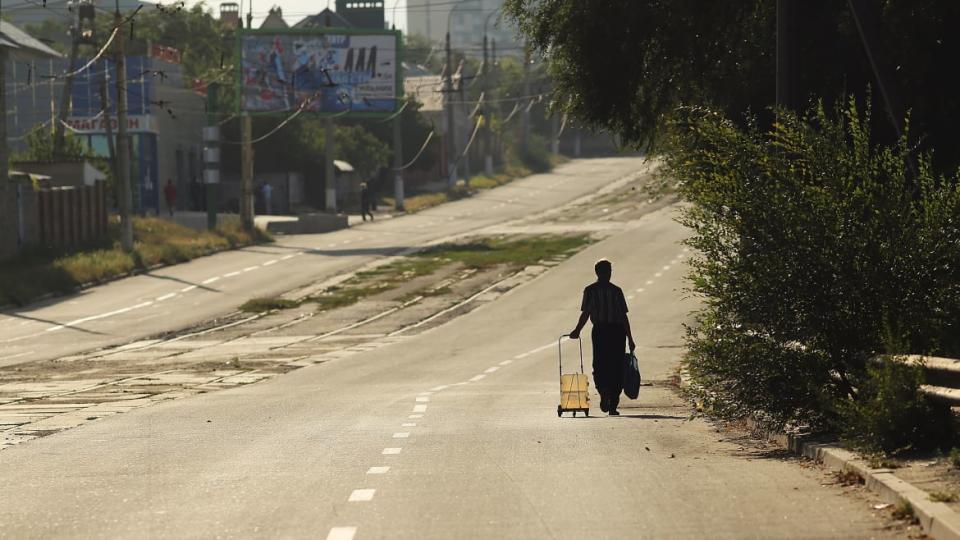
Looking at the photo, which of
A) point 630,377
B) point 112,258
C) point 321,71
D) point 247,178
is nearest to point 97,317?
point 112,258

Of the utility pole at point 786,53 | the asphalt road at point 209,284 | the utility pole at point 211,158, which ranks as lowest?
the asphalt road at point 209,284

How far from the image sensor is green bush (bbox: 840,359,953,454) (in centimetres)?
1132

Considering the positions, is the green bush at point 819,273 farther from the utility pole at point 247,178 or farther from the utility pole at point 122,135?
the utility pole at point 247,178

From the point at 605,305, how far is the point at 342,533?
8.36 metres

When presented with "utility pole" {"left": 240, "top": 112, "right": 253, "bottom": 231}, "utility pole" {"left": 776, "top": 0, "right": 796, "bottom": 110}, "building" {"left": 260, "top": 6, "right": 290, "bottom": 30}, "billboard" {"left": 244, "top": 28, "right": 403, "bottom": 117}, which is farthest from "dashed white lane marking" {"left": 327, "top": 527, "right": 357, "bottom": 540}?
"building" {"left": 260, "top": 6, "right": 290, "bottom": 30}

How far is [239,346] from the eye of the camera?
32.5 meters

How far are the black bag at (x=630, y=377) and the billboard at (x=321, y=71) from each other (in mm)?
53214

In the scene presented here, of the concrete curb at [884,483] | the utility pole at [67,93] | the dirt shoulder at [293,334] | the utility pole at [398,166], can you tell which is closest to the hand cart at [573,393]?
the concrete curb at [884,483]

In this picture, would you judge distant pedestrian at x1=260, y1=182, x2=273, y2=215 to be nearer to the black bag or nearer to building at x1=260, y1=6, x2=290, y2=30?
building at x1=260, y1=6, x2=290, y2=30

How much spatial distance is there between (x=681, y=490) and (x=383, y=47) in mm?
61066

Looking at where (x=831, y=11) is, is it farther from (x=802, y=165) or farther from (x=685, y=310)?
(x=685, y=310)

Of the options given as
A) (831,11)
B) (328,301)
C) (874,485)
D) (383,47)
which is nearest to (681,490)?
(874,485)

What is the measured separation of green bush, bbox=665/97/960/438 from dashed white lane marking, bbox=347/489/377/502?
12.8 feet

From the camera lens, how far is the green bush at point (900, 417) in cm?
1132
